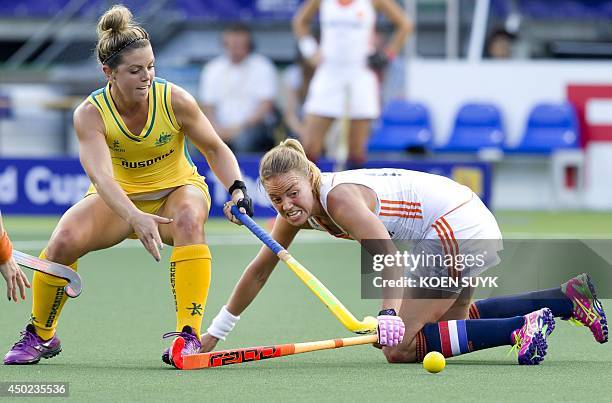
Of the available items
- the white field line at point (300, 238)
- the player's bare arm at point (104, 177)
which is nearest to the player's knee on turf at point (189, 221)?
the player's bare arm at point (104, 177)

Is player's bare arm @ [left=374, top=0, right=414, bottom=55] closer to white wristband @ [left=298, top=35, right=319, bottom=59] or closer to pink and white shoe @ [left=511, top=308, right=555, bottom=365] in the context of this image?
white wristband @ [left=298, top=35, right=319, bottom=59]

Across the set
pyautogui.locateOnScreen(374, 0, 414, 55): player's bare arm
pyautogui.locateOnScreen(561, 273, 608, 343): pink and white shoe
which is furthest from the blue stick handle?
pyautogui.locateOnScreen(374, 0, 414, 55): player's bare arm

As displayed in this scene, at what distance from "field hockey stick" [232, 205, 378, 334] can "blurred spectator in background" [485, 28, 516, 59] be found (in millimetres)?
9127

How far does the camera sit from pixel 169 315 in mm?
6469

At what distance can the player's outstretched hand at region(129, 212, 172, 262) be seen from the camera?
472 centimetres

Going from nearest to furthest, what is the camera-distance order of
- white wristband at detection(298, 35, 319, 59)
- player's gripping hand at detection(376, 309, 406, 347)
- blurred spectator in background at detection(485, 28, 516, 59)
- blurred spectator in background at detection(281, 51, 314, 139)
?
player's gripping hand at detection(376, 309, 406, 347) → white wristband at detection(298, 35, 319, 59) → blurred spectator in background at detection(281, 51, 314, 139) → blurred spectator in background at detection(485, 28, 516, 59)

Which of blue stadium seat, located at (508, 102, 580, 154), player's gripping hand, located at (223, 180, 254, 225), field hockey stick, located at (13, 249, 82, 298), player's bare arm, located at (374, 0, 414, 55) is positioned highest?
player's bare arm, located at (374, 0, 414, 55)

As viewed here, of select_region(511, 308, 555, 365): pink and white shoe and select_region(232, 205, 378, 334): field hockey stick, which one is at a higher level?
select_region(232, 205, 378, 334): field hockey stick

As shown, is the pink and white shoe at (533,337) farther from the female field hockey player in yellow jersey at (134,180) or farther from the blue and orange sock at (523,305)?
the female field hockey player in yellow jersey at (134,180)

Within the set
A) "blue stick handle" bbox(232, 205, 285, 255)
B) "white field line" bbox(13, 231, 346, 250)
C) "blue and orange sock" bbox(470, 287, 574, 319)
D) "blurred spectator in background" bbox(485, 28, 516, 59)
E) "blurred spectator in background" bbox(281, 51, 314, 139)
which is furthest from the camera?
"blurred spectator in background" bbox(485, 28, 516, 59)

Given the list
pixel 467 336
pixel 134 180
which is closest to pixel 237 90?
pixel 134 180

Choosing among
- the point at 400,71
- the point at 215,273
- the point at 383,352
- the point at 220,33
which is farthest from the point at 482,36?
the point at 383,352

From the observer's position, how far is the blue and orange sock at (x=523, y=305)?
209 inches

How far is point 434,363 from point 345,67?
247 inches
